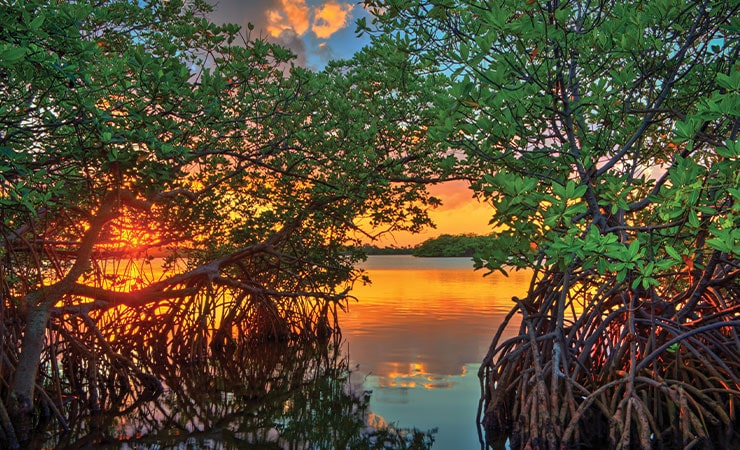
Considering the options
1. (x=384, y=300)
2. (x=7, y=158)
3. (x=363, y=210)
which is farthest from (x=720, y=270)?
(x=384, y=300)

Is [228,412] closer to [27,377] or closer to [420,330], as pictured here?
[27,377]

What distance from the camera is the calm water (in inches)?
331

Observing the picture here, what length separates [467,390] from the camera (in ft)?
33.6

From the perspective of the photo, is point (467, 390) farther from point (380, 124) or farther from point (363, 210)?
point (380, 124)

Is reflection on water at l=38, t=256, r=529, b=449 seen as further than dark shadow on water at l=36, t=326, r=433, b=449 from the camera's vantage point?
Yes

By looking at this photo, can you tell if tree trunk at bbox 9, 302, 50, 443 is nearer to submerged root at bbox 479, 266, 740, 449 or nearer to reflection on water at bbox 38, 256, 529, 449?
reflection on water at bbox 38, 256, 529, 449

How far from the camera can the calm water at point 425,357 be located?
8414 millimetres

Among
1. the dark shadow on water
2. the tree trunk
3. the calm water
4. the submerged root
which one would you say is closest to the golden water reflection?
the calm water

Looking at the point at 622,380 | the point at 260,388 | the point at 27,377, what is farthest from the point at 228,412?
the point at 622,380

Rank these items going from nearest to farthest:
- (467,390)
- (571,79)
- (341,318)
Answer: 1. (571,79)
2. (467,390)
3. (341,318)

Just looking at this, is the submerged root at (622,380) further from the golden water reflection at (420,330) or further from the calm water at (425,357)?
the golden water reflection at (420,330)

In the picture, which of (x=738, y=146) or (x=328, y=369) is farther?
(x=328, y=369)

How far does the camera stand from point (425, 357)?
532 inches

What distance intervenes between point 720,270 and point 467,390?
469cm
